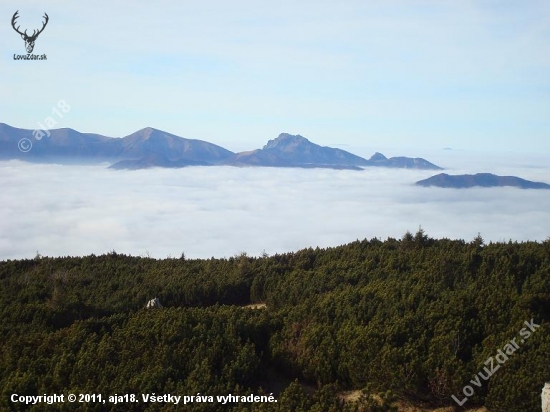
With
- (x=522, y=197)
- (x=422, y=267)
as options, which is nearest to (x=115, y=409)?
(x=422, y=267)

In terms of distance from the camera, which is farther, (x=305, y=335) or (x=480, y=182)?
(x=480, y=182)

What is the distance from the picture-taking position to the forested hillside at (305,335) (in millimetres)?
10227

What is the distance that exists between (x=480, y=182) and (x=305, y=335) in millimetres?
135797

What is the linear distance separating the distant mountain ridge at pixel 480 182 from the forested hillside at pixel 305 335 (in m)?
124

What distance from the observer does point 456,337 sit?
11547 mm

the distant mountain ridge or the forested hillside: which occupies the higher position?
the distant mountain ridge

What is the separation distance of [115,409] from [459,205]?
347 feet

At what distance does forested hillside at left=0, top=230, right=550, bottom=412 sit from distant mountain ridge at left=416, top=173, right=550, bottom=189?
405 ft

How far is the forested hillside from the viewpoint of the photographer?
10.2 metres

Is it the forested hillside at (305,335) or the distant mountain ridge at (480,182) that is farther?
the distant mountain ridge at (480,182)

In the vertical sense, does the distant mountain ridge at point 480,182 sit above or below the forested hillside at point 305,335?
above

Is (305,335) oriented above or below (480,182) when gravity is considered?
below

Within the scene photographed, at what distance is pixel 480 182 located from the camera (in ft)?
449

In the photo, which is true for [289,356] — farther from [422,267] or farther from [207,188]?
[207,188]
